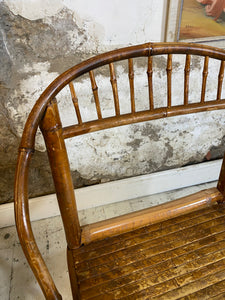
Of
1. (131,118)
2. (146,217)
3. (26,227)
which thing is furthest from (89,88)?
(26,227)

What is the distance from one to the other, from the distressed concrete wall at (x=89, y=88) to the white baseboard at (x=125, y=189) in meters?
0.04

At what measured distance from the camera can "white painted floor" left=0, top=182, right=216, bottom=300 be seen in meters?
1.09

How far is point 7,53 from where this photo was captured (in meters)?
0.90

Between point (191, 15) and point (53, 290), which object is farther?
point (191, 15)

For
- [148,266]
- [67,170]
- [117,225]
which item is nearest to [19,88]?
[67,170]

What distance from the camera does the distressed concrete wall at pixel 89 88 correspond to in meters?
0.88

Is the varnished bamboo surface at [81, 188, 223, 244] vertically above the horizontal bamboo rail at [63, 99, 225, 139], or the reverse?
the horizontal bamboo rail at [63, 99, 225, 139]

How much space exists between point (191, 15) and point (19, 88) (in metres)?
0.69

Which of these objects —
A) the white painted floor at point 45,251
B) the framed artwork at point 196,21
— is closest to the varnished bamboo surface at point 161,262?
the white painted floor at point 45,251

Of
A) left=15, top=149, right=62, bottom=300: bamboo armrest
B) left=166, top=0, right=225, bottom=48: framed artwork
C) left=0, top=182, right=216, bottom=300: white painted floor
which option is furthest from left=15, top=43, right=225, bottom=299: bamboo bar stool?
left=0, top=182, right=216, bottom=300: white painted floor

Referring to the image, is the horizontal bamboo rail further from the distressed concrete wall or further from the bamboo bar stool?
the distressed concrete wall

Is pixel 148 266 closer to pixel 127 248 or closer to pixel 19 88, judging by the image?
pixel 127 248

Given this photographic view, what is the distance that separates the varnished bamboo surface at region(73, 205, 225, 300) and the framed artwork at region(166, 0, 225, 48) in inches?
25.6

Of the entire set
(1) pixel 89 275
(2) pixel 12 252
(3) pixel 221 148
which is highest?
(1) pixel 89 275
